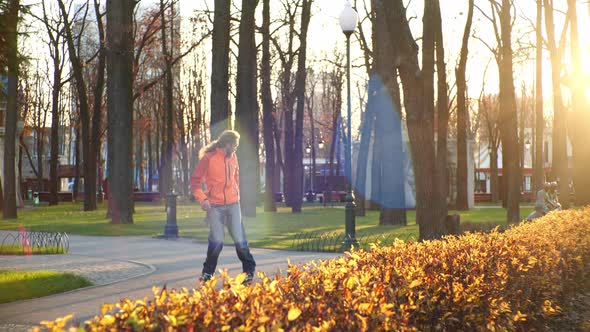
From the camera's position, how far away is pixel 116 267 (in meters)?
14.0

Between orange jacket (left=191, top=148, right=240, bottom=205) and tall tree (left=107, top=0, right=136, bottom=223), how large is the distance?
1806cm

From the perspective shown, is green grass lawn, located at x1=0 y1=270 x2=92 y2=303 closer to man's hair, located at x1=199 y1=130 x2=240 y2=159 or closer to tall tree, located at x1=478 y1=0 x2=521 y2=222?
man's hair, located at x1=199 y1=130 x2=240 y2=159

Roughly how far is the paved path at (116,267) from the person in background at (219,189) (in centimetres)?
77

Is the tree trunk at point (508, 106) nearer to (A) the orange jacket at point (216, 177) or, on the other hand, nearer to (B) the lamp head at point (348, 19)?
(B) the lamp head at point (348, 19)

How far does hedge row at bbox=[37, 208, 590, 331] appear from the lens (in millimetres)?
4062

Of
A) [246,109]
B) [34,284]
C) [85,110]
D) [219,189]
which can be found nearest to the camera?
[219,189]

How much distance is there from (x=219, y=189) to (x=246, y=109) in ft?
72.5

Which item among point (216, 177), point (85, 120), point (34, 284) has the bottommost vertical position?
point (34, 284)

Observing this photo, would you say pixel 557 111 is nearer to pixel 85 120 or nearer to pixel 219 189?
pixel 85 120

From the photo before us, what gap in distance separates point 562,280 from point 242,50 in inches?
889

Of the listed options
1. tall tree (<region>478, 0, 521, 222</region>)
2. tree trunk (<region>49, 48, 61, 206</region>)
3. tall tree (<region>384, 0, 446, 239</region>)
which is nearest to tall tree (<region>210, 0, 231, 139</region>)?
tall tree (<region>478, 0, 521, 222</region>)

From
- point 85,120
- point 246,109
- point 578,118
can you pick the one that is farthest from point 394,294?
point 85,120

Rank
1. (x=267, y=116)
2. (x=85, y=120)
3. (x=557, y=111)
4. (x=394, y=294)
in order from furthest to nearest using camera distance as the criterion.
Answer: (x=85, y=120)
(x=267, y=116)
(x=557, y=111)
(x=394, y=294)

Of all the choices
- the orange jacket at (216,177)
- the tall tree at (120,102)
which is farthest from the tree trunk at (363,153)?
the orange jacket at (216,177)
